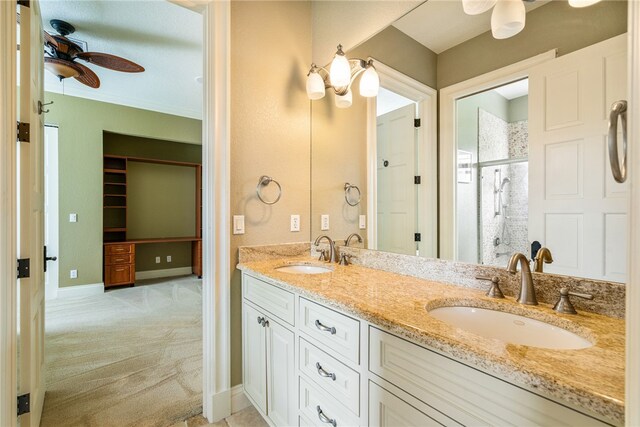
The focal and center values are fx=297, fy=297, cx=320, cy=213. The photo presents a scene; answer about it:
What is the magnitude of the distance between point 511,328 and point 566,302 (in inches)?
7.4

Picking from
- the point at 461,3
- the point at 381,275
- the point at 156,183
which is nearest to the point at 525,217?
the point at 381,275

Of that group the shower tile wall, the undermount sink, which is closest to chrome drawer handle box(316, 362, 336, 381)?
the undermount sink

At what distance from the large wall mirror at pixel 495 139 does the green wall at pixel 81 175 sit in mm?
4136

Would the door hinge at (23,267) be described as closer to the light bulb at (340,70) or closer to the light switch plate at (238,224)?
the light switch plate at (238,224)

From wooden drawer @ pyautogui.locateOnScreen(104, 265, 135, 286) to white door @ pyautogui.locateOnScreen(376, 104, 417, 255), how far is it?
14.4ft

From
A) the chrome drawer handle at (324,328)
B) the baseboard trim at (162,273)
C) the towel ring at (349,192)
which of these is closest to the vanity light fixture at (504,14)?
the towel ring at (349,192)

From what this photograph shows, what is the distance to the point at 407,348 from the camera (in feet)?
2.92

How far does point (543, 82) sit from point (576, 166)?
0.35m

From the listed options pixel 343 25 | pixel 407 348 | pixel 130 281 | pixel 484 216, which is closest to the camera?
pixel 407 348

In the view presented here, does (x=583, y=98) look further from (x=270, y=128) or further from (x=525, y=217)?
(x=270, y=128)

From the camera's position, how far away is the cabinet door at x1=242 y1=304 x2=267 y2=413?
63.1 inches

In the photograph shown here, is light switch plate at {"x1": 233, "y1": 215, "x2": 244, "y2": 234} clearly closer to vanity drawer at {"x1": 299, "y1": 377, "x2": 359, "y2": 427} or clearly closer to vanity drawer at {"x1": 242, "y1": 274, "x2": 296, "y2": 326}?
vanity drawer at {"x1": 242, "y1": 274, "x2": 296, "y2": 326}

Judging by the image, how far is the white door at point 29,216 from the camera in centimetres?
140

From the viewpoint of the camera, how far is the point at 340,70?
6.21ft
